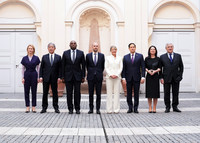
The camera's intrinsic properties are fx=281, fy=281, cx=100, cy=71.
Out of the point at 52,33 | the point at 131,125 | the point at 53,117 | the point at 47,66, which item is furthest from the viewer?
the point at 52,33

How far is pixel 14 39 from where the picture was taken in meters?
14.6

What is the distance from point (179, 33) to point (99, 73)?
8.43 meters

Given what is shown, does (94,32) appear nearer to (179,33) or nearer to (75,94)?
(179,33)

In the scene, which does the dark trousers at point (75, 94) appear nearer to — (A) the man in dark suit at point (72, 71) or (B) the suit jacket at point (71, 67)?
(A) the man in dark suit at point (72, 71)

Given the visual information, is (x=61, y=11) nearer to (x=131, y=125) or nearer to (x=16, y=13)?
(x=16, y=13)

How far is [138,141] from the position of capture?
4.31 metres

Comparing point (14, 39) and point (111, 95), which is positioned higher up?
point (14, 39)

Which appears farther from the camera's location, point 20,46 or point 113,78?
point 20,46

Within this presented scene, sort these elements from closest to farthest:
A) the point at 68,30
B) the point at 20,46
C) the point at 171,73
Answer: the point at 171,73, the point at 68,30, the point at 20,46

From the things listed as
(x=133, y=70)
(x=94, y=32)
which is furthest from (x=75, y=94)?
(x=94, y=32)

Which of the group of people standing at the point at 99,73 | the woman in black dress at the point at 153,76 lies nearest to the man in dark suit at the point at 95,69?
the group of people standing at the point at 99,73

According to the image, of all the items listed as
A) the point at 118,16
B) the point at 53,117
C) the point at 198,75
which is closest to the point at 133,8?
the point at 118,16

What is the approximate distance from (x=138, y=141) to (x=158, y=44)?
10927 millimetres

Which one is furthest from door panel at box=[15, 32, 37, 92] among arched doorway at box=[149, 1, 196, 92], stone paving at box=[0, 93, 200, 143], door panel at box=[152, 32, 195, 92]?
stone paving at box=[0, 93, 200, 143]
